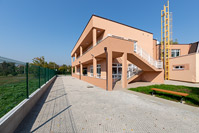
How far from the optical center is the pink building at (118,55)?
8477 millimetres

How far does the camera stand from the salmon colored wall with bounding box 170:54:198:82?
12.0m

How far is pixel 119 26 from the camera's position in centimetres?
1380

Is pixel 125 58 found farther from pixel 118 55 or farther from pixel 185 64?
pixel 185 64

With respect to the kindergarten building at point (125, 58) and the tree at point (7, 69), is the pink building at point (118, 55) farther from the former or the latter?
the tree at point (7, 69)

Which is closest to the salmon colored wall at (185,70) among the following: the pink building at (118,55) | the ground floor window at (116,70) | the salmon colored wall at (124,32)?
the pink building at (118,55)

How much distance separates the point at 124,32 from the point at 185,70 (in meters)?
11.0

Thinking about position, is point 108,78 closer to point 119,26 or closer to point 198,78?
point 119,26

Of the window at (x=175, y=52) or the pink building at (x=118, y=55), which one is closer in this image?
the pink building at (x=118, y=55)

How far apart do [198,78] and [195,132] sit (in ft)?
45.5

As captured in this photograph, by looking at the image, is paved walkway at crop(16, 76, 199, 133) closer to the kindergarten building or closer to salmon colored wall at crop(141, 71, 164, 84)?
the kindergarten building

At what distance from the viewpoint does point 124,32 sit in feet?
46.9

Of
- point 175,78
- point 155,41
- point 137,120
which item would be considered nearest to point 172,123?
point 137,120

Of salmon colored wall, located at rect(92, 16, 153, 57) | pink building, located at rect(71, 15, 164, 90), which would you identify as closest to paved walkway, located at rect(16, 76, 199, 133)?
pink building, located at rect(71, 15, 164, 90)

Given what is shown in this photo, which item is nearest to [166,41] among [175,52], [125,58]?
[175,52]
